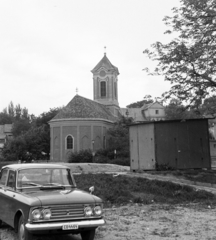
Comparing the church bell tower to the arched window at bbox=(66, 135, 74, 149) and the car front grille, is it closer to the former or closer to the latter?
the arched window at bbox=(66, 135, 74, 149)

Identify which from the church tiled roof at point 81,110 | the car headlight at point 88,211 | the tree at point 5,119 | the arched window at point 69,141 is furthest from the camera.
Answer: the tree at point 5,119

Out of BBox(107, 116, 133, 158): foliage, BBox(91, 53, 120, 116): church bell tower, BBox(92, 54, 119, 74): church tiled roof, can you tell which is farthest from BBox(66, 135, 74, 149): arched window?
BBox(92, 54, 119, 74): church tiled roof

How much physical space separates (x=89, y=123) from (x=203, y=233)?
161 ft

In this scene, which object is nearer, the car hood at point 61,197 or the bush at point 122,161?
the car hood at point 61,197

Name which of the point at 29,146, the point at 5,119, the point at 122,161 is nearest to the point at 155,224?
the point at 122,161

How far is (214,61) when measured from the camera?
1906 centimetres

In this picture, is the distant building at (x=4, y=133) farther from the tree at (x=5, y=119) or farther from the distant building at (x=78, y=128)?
the distant building at (x=78, y=128)

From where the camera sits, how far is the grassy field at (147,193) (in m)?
12.9

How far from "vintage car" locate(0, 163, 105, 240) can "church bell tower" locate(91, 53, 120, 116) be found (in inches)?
2397

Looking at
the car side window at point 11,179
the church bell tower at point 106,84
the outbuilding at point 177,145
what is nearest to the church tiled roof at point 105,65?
the church bell tower at point 106,84

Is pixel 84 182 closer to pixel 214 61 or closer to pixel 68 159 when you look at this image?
pixel 214 61

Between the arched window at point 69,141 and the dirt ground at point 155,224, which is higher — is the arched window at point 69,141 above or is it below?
above

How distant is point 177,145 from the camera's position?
884 inches

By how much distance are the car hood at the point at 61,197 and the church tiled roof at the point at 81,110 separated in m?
49.8
